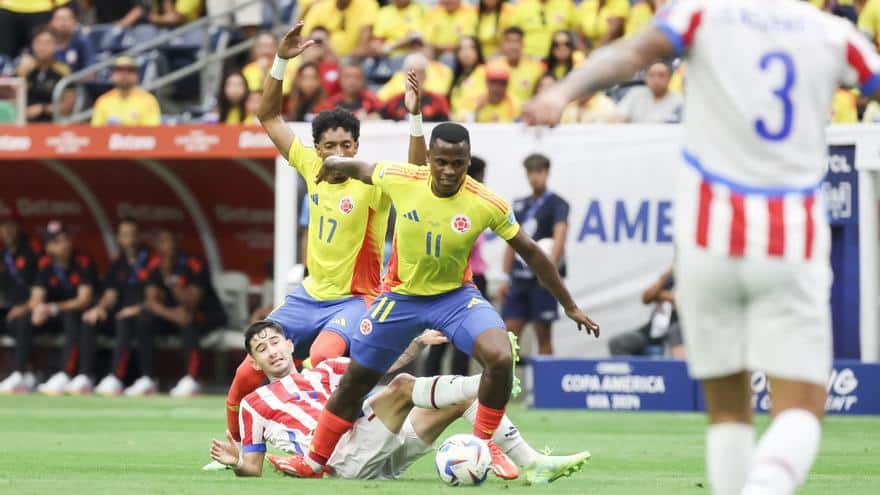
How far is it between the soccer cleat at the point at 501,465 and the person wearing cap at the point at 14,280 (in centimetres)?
1172

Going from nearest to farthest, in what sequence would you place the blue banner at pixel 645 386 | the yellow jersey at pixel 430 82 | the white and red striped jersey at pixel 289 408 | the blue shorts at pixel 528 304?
the white and red striped jersey at pixel 289 408
the blue banner at pixel 645 386
the blue shorts at pixel 528 304
the yellow jersey at pixel 430 82

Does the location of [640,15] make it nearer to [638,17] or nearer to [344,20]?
[638,17]

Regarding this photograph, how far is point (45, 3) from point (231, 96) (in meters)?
4.62

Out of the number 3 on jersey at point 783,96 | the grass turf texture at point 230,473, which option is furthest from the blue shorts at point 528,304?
the number 3 on jersey at point 783,96

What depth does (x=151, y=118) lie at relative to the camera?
19.9 metres

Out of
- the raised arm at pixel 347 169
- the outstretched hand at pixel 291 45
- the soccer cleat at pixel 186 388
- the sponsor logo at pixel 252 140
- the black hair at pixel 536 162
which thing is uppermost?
the outstretched hand at pixel 291 45

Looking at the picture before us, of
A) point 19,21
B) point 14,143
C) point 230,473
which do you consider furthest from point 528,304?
point 19,21

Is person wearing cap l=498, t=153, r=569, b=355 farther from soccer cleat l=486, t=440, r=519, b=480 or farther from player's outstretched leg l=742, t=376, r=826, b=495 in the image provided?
player's outstretched leg l=742, t=376, r=826, b=495

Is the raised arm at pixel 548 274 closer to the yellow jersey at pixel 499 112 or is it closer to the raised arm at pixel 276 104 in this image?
the raised arm at pixel 276 104

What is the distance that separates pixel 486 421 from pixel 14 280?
12609 mm

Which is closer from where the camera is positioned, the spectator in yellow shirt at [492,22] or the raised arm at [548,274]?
the raised arm at [548,274]

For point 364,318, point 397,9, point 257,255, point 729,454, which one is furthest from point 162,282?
point 729,454

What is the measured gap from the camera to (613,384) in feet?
55.4

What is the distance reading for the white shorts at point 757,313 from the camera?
18.8ft
